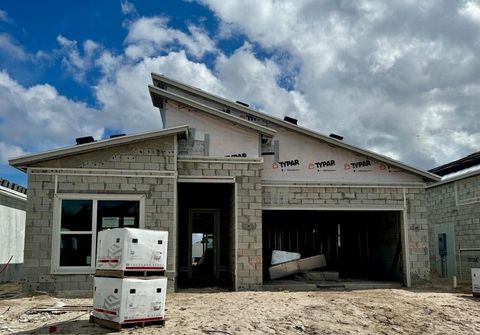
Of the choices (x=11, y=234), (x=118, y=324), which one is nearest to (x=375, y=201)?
(x=118, y=324)

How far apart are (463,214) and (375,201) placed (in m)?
4.78

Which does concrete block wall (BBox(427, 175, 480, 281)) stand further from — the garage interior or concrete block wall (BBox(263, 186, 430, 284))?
the garage interior

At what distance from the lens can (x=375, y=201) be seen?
52.4 feet

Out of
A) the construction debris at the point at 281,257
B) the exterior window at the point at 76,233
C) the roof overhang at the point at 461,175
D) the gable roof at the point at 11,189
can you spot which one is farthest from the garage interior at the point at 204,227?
the roof overhang at the point at 461,175

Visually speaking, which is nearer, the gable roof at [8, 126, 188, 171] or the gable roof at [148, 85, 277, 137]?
the gable roof at [8, 126, 188, 171]

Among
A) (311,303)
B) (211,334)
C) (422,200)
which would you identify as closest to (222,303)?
(311,303)

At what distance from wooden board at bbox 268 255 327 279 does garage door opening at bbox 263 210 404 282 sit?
0.54 m

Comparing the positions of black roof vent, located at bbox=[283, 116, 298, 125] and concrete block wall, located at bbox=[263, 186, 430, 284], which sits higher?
black roof vent, located at bbox=[283, 116, 298, 125]

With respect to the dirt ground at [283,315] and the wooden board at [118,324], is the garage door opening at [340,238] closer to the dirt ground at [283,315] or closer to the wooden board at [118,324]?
the dirt ground at [283,315]

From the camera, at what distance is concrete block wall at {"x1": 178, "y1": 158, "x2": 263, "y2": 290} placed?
14297 mm

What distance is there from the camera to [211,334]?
8.84 m

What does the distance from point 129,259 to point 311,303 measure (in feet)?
16.5

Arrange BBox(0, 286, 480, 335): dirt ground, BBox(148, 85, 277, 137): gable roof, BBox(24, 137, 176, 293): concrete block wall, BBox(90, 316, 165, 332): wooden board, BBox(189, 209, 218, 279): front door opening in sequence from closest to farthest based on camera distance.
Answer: BBox(90, 316, 165, 332): wooden board, BBox(0, 286, 480, 335): dirt ground, BBox(24, 137, 176, 293): concrete block wall, BBox(148, 85, 277, 137): gable roof, BBox(189, 209, 218, 279): front door opening

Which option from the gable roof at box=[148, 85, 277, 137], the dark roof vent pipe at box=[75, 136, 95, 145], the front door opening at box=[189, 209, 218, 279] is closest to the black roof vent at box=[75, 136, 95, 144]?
the dark roof vent pipe at box=[75, 136, 95, 145]
